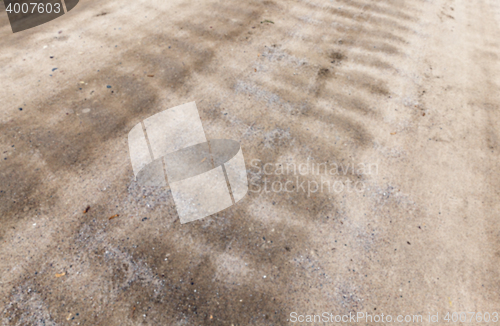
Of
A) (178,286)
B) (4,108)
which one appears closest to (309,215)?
(178,286)

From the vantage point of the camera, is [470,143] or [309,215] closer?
[309,215]

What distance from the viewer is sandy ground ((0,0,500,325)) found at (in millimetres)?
3754

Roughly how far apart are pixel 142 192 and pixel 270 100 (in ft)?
10.1

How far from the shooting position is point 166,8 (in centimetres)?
836

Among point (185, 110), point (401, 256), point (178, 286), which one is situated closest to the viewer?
point (178, 286)

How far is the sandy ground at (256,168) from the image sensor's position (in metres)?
3.75

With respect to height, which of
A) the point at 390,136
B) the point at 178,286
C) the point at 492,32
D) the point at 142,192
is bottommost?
the point at 178,286

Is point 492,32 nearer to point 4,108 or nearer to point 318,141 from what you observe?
point 318,141

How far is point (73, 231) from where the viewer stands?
13.7ft

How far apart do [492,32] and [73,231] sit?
11.3 m

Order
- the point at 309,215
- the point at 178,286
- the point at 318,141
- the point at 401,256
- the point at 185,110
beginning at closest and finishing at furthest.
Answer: the point at 178,286 < the point at 401,256 < the point at 309,215 < the point at 318,141 < the point at 185,110

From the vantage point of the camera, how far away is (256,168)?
4.96 m

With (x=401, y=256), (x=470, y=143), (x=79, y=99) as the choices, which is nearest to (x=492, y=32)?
(x=470, y=143)

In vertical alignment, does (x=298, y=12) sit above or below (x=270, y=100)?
above
